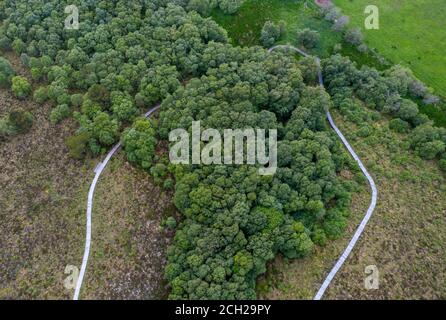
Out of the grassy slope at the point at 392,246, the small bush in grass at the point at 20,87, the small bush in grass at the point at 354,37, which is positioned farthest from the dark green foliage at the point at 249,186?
the small bush in grass at the point at 20,87

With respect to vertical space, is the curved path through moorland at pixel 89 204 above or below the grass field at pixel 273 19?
below

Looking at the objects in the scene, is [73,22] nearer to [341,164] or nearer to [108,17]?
[108,17]

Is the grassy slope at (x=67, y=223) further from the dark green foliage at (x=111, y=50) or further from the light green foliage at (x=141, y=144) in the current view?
the dark green foliage at (x=111, y=50)

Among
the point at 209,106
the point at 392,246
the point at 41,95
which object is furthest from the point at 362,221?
the point at 41,95

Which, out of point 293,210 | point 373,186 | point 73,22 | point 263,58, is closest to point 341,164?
point 373,186

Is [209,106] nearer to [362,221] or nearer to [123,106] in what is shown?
[123,106]

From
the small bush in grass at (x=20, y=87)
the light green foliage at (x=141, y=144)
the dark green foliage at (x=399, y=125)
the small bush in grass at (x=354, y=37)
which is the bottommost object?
the small bush in grass at (x=20, y=87)

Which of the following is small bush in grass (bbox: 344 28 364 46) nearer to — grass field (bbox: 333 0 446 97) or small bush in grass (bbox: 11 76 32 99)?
grass field (bbox: 333 0 446 97)
